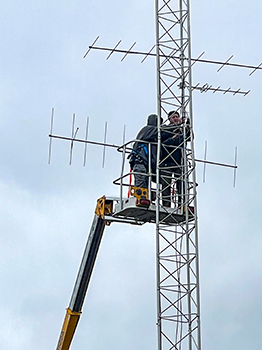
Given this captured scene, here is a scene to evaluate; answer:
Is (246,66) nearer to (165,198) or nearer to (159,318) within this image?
(165,198)

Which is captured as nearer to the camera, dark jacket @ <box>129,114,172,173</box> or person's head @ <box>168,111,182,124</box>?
dark jacket @ <box>129,114,172,173</box>

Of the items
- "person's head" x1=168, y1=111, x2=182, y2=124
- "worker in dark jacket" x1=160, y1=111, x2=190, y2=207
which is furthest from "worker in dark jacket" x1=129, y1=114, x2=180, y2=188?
"person's head" x1=168, y1=111, x2=182, y2=124

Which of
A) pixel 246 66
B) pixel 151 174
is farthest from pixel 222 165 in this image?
pixel 151 174

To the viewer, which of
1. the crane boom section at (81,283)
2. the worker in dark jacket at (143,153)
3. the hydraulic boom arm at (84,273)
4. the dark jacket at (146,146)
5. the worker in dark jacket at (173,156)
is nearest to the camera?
the worker in dark jacket at (143,153)

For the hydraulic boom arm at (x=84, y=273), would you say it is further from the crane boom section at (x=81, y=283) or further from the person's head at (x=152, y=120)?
the person's head at (x=152, y=120)

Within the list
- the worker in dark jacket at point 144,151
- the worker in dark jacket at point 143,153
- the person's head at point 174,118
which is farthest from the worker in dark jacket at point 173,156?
the worker in dark jacket at point 143,153

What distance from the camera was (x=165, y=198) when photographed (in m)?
26.5

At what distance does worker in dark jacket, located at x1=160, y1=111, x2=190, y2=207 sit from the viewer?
2617 centimetres

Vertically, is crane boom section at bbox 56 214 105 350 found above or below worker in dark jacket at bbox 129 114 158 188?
below

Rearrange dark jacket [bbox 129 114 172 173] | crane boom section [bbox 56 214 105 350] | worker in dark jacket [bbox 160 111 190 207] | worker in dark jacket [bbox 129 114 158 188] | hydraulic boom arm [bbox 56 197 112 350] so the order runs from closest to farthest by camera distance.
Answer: worker in dark jacket [bbox 129 114 158 188] → dark jacket [bbox 129 114 172 173] → worker in dark jacket [bbox 160 111 190 207] → hydraulic boom arm [bbox 56 197 112 350] → crane boom section [bbox 56 214 105 350]

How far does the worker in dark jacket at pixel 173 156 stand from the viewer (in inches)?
1030

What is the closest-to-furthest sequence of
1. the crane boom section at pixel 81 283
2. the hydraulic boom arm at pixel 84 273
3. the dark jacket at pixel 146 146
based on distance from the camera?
the dark jacket at pixel 146 146, the hydraulic boom arm at pixel 84 273, the crane boom section at pixel 81 283

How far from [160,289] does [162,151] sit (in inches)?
180

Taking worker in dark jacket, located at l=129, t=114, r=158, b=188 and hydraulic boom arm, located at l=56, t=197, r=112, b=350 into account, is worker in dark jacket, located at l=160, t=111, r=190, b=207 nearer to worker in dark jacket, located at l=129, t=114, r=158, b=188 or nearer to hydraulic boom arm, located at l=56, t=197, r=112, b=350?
worker in dark jacket, located at l=129, t=114, r=158, b=188
